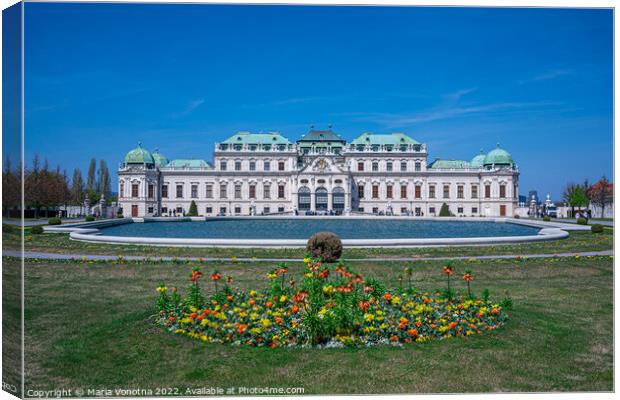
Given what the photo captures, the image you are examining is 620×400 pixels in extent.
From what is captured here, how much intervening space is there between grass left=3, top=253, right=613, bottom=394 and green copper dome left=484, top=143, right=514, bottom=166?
7000 centimetres

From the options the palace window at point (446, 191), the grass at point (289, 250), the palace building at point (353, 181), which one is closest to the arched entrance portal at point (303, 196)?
the palace building at point (353, 181)

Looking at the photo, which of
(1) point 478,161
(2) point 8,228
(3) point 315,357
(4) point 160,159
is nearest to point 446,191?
(1) point 478,161

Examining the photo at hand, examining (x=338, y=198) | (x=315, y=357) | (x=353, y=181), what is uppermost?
(x=353, y=181)

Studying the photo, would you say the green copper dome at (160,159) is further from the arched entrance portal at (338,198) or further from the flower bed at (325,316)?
the flower bed at (325,316)

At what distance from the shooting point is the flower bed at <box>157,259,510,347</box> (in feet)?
22.2

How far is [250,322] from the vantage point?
722 cm

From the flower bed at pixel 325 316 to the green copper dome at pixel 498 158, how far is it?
72.1 meters

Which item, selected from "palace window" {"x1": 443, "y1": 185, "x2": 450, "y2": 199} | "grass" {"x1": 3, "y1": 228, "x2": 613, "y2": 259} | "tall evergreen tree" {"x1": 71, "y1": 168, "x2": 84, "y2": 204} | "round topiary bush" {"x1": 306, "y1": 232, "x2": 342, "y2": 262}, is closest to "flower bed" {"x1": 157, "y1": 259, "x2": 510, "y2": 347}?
"round topiary bush" {"x1": 306, "y1": 232, "x2": 342, "y2": 262}

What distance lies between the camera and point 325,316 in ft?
22.2

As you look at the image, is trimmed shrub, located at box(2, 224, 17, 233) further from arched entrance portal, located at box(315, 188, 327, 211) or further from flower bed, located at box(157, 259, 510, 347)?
arched entrance portal, located at box(315, 188, 327, 211)

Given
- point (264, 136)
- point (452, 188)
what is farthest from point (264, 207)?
point (452, 188)

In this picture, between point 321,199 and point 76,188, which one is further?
point 321,199

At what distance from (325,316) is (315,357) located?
715 mm

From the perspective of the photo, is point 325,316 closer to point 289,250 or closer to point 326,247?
point 326,247
